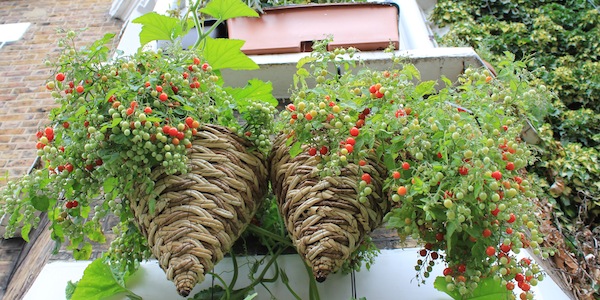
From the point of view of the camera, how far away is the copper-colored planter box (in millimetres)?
2801

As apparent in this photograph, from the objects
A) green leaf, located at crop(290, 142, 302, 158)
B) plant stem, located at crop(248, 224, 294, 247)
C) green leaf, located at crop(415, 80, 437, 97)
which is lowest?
plant stem, located at crop(248, 224, 294, 247)

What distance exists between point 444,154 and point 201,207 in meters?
0.64

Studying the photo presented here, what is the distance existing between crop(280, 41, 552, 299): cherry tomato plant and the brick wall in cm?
366

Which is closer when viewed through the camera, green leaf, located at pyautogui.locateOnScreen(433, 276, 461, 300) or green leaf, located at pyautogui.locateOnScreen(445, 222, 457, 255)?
green leaf, located at pyautogui.locateOnScreen(445, 222, 457, 255)

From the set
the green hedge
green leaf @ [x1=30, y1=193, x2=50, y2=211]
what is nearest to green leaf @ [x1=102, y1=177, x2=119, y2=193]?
green leaf @ [x1=30, y1=193, x2=50, y2=211]

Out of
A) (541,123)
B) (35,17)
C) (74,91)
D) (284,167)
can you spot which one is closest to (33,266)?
(74,91)

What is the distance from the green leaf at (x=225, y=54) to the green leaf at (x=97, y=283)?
2.39 feet

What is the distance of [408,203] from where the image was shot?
4.69 feet

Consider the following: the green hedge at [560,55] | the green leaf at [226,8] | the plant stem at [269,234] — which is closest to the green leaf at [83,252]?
the plant stem at [269,234]

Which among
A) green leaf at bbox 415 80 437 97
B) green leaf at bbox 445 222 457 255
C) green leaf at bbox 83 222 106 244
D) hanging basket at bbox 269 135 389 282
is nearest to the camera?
green leaf at bbox 445 222 457 255

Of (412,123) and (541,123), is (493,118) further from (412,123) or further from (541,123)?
(541,123)

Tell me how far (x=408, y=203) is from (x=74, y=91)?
95 cm

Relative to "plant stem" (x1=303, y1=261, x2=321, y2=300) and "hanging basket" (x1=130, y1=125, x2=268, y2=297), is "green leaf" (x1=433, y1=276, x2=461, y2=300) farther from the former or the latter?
"hanging basket" (x1=130, y1=125, x2=268, y2=297)

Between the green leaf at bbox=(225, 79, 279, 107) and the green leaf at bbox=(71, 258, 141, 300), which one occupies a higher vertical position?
the green leaf at bbox=(225, 79, 279, 107)
